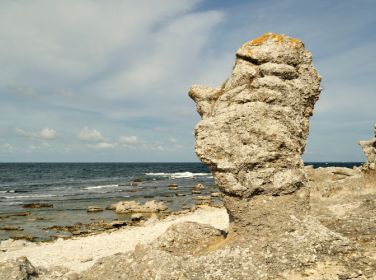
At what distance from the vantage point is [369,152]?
64.2 feet

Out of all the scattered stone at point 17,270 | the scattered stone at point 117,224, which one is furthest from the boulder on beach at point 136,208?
the scattered stone at point 17,270

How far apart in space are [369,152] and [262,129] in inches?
512

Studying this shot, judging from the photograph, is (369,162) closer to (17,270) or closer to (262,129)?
(262,129)

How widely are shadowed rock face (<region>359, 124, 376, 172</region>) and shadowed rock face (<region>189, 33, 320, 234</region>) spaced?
9458 millimetres

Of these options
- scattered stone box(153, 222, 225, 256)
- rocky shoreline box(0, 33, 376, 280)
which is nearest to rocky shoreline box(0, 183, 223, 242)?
scattered stone box(153, 222, 225, 256)

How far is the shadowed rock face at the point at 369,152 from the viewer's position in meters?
17.5

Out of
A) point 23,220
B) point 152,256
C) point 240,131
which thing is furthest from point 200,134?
point 23,220

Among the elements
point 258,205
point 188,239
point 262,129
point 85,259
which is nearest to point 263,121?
point 262,129

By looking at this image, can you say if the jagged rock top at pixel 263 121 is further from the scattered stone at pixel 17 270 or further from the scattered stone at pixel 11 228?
the scattered stone at pixel 11 228

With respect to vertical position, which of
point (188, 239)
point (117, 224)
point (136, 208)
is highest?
point (188, 239)

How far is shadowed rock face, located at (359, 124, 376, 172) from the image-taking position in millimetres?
17466

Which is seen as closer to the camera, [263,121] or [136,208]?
[263,121]

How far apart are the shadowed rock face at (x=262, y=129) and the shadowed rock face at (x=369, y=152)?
946 centimetres

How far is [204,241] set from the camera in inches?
375
